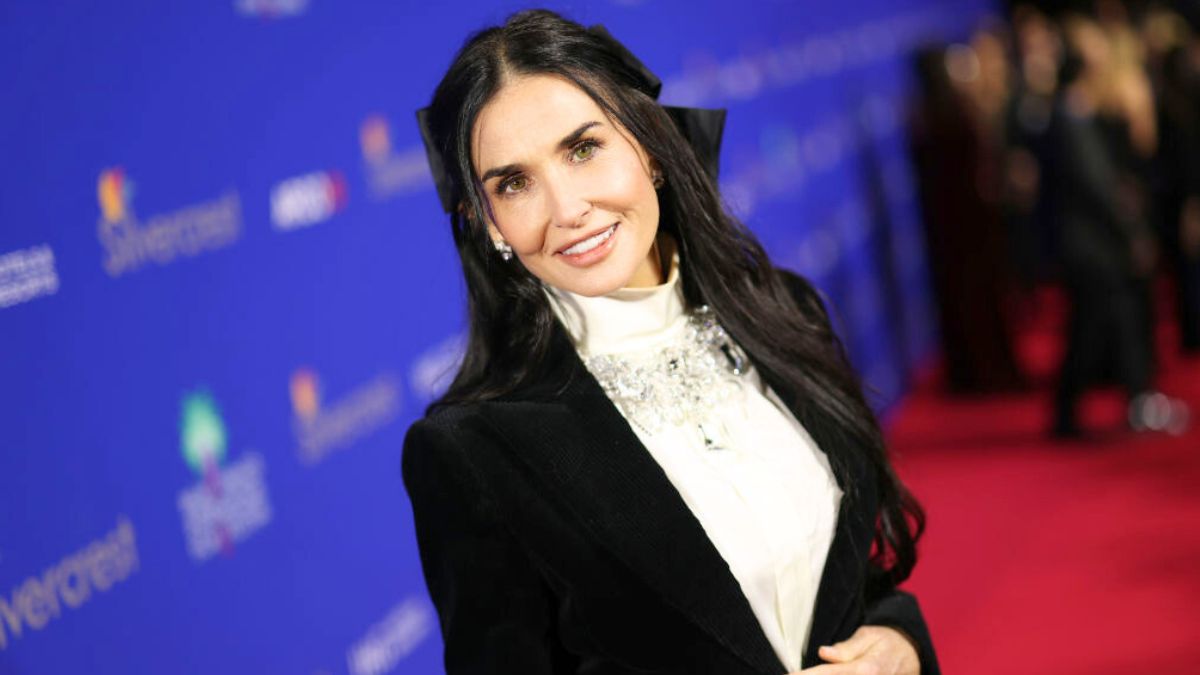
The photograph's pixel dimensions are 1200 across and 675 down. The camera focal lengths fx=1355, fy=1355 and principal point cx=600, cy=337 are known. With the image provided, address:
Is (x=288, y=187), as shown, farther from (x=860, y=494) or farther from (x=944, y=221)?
(x=944, y=221)

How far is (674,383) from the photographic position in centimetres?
190

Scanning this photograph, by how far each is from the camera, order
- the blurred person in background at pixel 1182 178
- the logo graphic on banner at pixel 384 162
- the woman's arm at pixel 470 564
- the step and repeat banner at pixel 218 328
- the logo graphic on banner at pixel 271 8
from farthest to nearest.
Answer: the blurred person in background at pixel 1182 178
the logo graphic on banner at pixel 384 162
the logo graphic on banner at pixel 271 8
the step and repeat banner at pixel 218 328
the woman's arm at pixel 470 564

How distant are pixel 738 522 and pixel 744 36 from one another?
4524 millimetres

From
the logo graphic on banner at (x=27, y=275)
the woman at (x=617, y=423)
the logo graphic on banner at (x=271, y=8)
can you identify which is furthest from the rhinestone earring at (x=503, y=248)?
the logo graphic on banner at (x=271, y=8)

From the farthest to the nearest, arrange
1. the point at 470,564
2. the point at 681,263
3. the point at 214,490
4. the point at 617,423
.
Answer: the point at 214,490
the point at 681,263
the point at 617,423
the point at 470,564

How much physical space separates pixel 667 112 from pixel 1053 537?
4272 millimetres

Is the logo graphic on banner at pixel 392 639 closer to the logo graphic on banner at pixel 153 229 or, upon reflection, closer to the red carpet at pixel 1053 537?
the logo graphic on banner at pixel 153 229

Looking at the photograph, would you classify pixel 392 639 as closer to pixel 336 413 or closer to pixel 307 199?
pixel 336 413

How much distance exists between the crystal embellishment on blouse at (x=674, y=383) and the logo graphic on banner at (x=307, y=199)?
137 centimetres

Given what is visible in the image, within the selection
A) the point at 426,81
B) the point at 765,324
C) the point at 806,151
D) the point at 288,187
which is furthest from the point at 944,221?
the point at 765,324

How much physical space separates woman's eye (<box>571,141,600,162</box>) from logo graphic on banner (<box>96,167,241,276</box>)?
1.16 metres

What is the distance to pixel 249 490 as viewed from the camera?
2840 mm

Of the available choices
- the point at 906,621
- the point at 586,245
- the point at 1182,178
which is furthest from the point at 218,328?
the point at 1182,178

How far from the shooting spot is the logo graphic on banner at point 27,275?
2.28 metres
